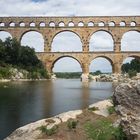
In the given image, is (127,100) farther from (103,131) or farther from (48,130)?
(48,130)

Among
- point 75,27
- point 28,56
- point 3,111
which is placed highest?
point 75,27

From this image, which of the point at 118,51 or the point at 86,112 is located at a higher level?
the point at 118,51

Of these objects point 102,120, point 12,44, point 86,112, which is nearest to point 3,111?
point 86,112

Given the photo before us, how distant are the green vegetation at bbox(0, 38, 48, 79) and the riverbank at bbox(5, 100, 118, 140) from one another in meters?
60.9

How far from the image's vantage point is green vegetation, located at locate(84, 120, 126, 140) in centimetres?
1168

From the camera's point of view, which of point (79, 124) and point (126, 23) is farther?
point (126, 23)

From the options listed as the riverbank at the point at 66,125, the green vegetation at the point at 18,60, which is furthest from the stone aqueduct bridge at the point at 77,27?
the riverbank at the point at 66,125

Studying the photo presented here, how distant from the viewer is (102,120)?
47.7 ft

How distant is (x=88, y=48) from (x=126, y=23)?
12583mm

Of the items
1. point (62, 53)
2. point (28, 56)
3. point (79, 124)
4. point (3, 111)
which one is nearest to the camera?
point (79, 124)

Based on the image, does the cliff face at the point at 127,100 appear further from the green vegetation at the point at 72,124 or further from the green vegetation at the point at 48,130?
the green vegetation at the point at 48,130

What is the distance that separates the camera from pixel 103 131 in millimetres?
12977

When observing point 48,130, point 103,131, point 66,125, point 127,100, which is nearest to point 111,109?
Result: point 127,100

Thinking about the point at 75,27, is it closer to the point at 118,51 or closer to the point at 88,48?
the point at 88,48
